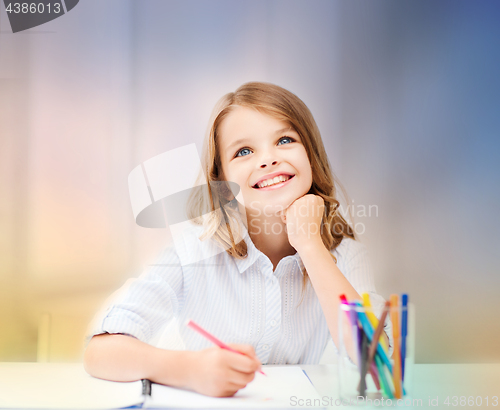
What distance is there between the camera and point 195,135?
87cm

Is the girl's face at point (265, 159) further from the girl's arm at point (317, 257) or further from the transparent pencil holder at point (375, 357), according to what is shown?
the transparent pencil holder at point (375, 357)

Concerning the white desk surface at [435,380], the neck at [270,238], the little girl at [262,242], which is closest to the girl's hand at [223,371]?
the white desk surface at [435,380]

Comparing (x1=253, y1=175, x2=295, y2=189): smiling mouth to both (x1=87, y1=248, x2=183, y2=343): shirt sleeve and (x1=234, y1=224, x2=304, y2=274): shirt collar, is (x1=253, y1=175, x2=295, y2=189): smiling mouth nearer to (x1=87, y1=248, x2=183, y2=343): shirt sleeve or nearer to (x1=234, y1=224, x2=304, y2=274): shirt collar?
(x1=234, y1=224, x2=304, y2=274): shirt collar

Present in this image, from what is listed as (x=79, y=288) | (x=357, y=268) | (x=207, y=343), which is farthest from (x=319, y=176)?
(x=79, y=288)

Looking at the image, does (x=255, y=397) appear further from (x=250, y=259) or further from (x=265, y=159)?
(x=265, y=159)

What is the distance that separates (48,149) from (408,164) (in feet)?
2.47

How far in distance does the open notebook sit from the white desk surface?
2cm

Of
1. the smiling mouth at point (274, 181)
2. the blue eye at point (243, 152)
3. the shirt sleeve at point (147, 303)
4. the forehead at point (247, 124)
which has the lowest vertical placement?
the shirt sleeve at point (147, 303)

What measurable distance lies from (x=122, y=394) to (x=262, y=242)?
1.38 ft

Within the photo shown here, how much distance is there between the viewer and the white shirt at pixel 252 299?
829 millimetres

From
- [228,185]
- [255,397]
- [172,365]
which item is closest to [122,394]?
[172,365]

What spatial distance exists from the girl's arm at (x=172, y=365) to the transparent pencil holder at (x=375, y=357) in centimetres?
13

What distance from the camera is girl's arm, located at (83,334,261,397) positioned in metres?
0.55

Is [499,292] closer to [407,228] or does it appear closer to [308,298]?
[407,228]
